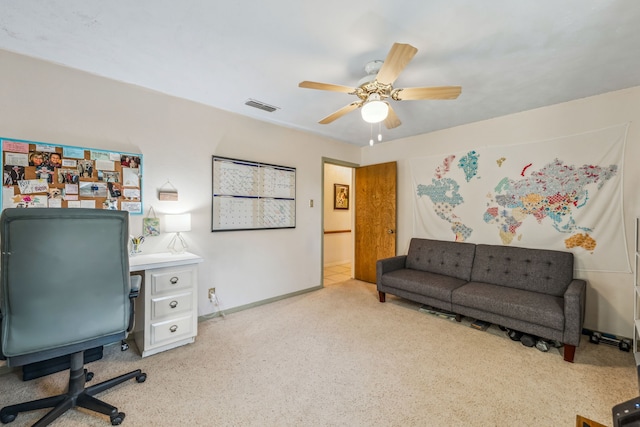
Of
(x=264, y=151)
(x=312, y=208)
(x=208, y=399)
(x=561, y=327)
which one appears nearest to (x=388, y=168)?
(x=312, y=208)

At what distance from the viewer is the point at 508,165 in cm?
317

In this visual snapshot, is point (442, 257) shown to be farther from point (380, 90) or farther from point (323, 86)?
point (323, 86)

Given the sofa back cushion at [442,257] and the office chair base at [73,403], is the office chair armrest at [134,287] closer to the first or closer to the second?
the office chair base at [73,403]

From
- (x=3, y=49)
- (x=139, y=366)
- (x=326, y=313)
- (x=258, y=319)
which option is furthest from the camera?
(x=326, y=313)

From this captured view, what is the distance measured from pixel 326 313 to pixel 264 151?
2.19 m

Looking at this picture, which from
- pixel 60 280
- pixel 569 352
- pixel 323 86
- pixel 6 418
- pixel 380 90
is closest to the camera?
pixel 60 280

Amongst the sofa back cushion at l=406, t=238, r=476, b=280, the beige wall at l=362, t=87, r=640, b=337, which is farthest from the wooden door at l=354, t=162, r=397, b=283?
A: the beige wall at l=362, t=87, r=640, b=337

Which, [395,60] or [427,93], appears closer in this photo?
[395,60]

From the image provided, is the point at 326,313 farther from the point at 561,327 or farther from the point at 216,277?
the point at 561,327

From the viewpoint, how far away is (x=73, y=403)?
1.57 metres

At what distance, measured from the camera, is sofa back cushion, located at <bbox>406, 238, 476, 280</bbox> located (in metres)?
3.32

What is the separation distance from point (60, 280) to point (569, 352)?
11.8 feet

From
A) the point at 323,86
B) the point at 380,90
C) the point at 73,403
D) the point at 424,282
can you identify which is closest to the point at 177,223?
the point at 73,403

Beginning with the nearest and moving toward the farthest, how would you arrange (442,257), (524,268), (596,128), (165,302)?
(165,302) < (596,128) < (524,268) < (442,257)
